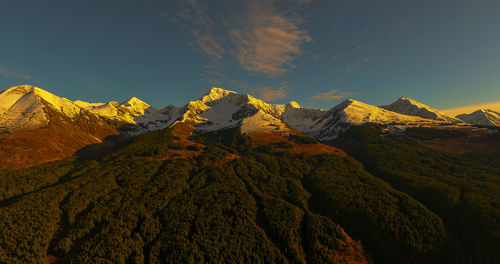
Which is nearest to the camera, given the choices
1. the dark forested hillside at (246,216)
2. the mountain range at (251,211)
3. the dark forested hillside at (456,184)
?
the dark forested hillside at (246,216)

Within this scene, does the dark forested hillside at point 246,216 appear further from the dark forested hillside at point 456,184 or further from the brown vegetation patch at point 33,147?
the brown vegetation patch at point 33,147

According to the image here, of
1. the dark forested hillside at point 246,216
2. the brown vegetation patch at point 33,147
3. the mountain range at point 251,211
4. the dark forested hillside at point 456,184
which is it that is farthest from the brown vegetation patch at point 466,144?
the brown vegetation patch at point 33,147

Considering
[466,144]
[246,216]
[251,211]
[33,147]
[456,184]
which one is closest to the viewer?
[246,216]

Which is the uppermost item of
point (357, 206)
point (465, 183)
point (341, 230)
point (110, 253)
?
point (465, 183)

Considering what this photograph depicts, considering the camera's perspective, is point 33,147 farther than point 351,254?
Yes

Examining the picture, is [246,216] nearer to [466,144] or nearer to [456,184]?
[456,184]

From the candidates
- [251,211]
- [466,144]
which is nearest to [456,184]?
[466,144]

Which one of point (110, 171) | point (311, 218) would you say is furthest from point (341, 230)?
point (110, 171)

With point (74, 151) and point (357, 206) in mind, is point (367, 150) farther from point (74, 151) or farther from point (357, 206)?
point (74, 151)
